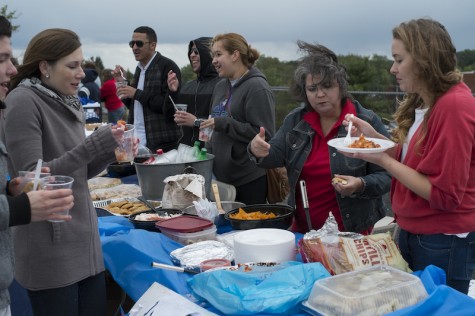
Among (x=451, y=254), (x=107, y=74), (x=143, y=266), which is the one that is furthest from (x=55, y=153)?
(x=107, y=74)

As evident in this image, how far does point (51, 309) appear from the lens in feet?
7.13

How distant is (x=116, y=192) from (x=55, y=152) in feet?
5.18

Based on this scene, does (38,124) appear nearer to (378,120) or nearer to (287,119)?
(287,119)

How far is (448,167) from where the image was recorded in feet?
6.36

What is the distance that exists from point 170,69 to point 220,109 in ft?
4.24

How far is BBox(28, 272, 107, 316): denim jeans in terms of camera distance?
2168 mm

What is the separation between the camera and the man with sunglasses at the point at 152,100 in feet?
16.0

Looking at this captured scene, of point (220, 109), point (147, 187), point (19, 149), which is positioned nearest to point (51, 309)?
point (19, 149)

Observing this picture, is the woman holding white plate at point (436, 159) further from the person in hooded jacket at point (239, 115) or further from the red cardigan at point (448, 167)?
the person in hooded jacket at point (239, 115)

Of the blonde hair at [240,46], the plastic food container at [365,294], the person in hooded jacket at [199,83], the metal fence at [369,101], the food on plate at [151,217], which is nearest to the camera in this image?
the plastic food container at [365,294]

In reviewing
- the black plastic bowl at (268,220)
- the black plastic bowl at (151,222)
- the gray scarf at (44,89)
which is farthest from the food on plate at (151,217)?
the gray scarf at (44,89)

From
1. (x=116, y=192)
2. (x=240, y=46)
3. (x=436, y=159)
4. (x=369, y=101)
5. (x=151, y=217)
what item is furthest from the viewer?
(x=369, y=101)

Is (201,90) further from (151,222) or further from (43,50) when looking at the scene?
(43,50)

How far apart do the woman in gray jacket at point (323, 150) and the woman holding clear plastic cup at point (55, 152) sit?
992 millimetres
